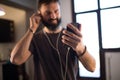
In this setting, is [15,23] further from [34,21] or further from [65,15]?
[34,21]

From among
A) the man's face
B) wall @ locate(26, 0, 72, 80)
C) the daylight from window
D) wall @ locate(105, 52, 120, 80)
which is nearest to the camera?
the man's face

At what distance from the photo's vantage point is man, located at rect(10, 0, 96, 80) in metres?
0.79

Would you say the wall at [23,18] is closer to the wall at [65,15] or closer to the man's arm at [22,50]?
the wall at [65,15]

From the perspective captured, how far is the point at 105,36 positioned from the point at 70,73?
333 centimetres

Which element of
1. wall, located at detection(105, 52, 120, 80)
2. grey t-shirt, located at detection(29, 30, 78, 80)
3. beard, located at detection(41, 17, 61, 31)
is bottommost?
wall, located at detection(105, 52, 120, 80)

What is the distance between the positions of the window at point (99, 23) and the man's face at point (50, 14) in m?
3.07

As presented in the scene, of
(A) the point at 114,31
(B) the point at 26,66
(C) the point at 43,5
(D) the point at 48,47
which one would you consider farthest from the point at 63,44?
(B) the point at 26,66

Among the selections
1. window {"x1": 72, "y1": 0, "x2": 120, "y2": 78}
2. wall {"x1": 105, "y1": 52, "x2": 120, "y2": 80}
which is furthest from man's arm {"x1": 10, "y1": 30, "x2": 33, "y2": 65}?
wall {"x1": 105, "y1": 52, "x2": 120, "y2": 80}

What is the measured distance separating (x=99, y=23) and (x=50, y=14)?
3.37 m

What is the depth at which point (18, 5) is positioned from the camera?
12.8ft

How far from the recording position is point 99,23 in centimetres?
400

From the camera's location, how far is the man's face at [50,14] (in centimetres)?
78

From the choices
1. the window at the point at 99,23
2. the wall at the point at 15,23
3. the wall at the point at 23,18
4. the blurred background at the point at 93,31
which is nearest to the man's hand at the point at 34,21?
the blurred background at the point at 93,31

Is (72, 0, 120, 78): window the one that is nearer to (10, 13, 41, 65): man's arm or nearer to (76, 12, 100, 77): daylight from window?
(76, 12, 100, 77): daylight from window
